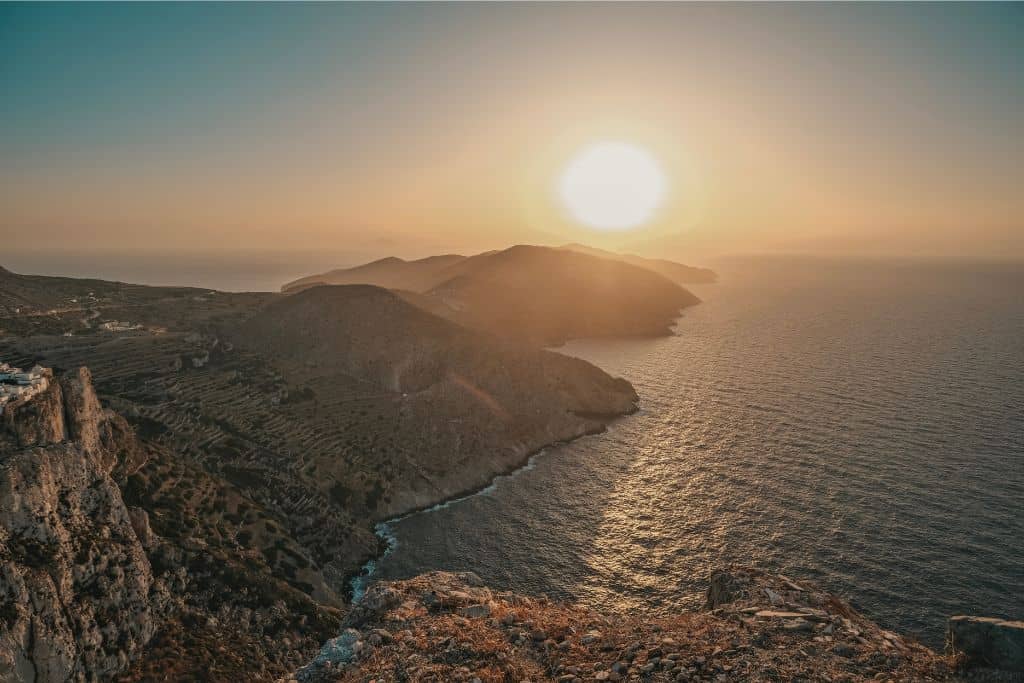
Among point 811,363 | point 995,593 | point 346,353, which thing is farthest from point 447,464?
point 811,363

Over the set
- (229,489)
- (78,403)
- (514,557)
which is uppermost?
(78,403)

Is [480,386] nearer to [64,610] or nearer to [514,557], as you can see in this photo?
[514,557]

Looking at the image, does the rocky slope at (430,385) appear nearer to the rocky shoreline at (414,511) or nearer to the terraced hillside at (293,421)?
the terraced hillside at (293,421)

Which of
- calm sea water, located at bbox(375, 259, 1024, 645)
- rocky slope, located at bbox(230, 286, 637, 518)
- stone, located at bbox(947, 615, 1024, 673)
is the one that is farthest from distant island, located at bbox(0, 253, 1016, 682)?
calm sea water, located at bbox(375, 259, 1024, 645)

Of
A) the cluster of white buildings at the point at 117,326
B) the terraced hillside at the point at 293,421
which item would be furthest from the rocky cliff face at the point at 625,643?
the cluster of white buildings at the point at 117,326

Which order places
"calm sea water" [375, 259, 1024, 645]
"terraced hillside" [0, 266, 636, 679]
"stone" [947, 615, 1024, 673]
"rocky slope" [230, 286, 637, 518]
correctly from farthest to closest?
"rocky slope" [230, 286, 637, 518] → "calm sea water" [375, 259, 1024, 645] → "terraced hillside" [0, 266, 636, 679] → "stone" [947, 615, 1024, 673]

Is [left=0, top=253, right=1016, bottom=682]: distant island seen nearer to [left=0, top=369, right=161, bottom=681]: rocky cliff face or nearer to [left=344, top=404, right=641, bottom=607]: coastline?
[left=0, top=369, right=161, bottom=681]: rocky cliff face
